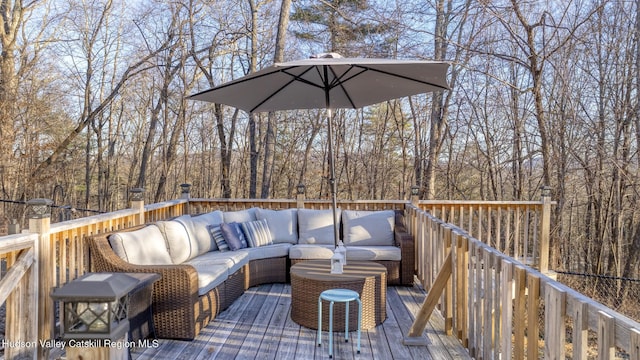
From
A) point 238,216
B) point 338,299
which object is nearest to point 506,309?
point 338,299

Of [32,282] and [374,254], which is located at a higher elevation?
[32,282]

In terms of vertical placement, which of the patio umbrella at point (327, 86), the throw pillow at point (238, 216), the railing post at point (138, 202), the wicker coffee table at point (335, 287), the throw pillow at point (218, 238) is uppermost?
the patio umbrella at point (327, 86)

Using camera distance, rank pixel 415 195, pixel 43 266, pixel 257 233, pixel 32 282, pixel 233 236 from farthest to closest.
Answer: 1. pixel 415 195
2. pixel 257 233
3. pixel 233 236
4. pixel 43 266
5. pixel 32 282

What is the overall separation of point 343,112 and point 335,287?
8.49 metres

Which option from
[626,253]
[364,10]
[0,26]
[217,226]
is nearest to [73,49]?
[0,26]

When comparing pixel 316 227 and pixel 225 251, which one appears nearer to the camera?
pixel 225 251

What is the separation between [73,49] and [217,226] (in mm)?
9890

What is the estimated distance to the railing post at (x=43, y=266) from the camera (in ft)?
10.2

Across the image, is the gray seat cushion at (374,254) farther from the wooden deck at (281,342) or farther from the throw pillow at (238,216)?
the throw pillow at (238,216)

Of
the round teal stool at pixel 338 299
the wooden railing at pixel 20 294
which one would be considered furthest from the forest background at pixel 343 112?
the wooden railing at pixel 20 294

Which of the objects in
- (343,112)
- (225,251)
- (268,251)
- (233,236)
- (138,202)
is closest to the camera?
(138,202)

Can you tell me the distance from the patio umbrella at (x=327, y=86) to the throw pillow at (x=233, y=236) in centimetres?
120

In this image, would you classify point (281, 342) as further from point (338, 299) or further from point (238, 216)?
point (238, 216)

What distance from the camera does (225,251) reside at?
507 cm
